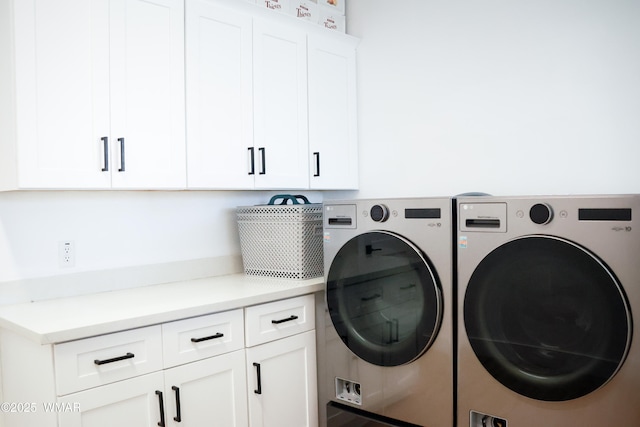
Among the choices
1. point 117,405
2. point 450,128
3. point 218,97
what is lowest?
point 117,405

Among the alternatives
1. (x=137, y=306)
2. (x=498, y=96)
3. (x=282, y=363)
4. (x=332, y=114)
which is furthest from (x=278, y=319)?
(x=498, y=96)

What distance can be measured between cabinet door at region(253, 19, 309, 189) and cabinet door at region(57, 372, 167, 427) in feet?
3.53

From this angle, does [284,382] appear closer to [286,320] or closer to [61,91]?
[286,320]

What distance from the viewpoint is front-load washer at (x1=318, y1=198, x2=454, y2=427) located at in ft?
6.36

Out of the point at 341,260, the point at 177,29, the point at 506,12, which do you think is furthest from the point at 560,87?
the point at 177,29

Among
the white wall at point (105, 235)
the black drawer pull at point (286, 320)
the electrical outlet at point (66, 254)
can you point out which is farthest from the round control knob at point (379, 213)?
the electrical outlet at point (66, 254)

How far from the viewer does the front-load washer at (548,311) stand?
1.53 meters

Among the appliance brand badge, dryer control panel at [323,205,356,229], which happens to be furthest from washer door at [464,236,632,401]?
dryer control panel at [323,205,356,229]

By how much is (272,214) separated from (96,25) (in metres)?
1.12

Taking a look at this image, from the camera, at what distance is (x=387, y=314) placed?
6.88ft

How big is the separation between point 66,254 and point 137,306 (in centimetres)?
49

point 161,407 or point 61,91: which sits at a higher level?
point 61,91

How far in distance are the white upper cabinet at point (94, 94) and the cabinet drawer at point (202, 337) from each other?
60cm

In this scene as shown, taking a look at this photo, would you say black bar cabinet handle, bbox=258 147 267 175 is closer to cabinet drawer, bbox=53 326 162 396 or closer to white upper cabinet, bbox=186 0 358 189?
white upper cabinet, bbox=186 0 358 189
